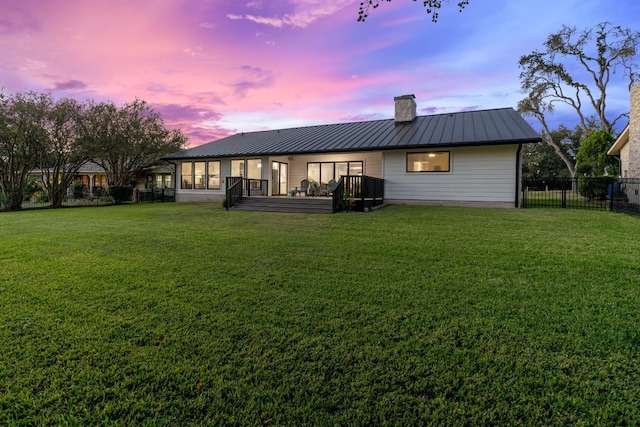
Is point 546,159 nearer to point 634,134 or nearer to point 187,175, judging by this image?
point 634,134

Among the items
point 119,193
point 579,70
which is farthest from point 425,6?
point 579,70

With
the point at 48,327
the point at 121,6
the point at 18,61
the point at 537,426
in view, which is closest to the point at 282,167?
the point at 121,6

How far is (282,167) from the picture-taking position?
675 inches

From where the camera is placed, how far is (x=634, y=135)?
13516 mm

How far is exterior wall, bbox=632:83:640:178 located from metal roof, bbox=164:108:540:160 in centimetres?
457

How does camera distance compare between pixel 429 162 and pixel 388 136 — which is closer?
pixel 429 162

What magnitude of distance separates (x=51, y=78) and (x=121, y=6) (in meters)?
9.07

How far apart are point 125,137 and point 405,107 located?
1607 cm

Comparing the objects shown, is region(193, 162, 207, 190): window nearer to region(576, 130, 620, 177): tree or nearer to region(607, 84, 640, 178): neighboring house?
region(607, 84, 640, 178): neighboring house

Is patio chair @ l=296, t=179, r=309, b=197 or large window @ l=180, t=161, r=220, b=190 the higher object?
large window @ l=180, t=161, r=220, b=190

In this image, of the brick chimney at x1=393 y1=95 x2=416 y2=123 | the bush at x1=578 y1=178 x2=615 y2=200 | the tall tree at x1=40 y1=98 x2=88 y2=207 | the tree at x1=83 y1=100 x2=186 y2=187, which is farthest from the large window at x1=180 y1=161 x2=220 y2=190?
the bush at x1=578 y1=178 x2=615 y2=200

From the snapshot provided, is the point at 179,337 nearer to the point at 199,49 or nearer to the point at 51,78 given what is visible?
the point at 199,49

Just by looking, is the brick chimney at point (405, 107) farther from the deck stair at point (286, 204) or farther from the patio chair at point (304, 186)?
the deck stair at point (286, 204)

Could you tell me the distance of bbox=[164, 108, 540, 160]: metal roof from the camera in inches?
481
